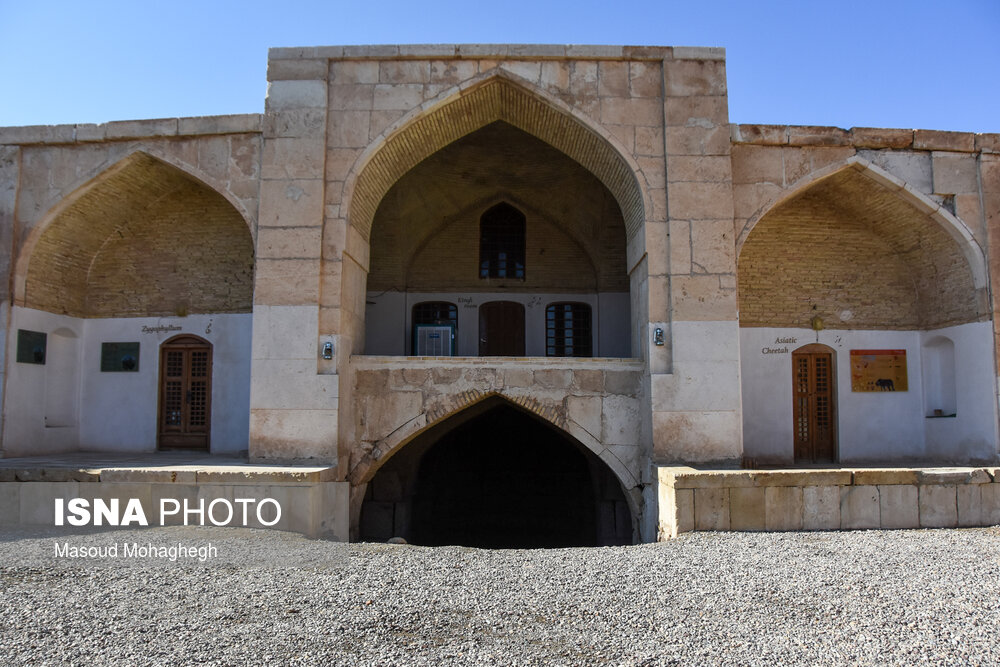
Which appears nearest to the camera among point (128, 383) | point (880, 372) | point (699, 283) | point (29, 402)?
point (699, 283)

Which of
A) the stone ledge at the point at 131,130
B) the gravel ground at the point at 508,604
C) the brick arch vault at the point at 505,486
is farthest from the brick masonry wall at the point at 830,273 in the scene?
the stone ledge at the point at 131,130

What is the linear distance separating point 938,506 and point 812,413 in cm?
356

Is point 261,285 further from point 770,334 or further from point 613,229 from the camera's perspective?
point 770,334

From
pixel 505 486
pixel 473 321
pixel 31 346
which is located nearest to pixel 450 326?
pixel 473 321

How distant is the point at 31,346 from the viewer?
30.4 ft

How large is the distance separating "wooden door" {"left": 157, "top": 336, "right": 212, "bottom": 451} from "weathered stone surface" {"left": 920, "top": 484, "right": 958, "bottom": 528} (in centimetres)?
925

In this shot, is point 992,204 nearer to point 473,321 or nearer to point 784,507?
point 784,507

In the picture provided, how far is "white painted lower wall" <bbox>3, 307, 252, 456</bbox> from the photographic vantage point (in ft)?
32.6

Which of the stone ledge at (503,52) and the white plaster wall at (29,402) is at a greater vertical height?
the stone ledge at (503,52)

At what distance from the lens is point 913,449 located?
1020 cm

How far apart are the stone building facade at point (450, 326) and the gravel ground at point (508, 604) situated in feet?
7.34

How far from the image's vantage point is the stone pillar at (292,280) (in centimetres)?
802

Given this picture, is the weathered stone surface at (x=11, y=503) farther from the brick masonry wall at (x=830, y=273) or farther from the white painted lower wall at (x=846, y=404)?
the brick masonry wall at (x=830, y=273)

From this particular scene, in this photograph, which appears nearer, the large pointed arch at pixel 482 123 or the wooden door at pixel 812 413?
the large pointed arch at pixel 482 123
